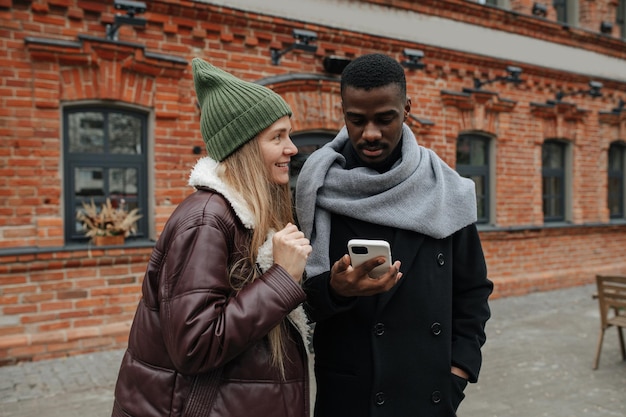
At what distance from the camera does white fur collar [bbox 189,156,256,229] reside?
168 centimetres

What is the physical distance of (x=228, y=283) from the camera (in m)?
1.62

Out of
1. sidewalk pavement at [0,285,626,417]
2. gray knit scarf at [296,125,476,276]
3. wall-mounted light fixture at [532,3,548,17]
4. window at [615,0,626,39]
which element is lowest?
sidewalk pavement at [0,285,626,417]

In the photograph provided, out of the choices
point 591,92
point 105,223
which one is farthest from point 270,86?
point 591,92

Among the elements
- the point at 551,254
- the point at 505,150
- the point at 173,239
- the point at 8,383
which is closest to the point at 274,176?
the point at 173,239

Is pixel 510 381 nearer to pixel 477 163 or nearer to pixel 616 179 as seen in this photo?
pixel 477 163

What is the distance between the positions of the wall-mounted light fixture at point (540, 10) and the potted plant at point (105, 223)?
7.97 metres

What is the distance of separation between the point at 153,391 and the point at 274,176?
0.77 metres

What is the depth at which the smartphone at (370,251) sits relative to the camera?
1613mm

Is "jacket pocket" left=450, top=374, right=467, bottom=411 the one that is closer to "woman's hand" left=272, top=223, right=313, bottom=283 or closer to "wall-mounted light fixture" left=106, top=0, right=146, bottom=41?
"woman's hand" left=272, top=223, right=313, bottom=283

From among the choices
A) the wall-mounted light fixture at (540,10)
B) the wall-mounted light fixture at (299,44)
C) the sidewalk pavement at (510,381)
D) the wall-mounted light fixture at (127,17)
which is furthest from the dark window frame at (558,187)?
the wall-mounted light fixture at (127,17)

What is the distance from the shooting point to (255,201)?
1742 mm

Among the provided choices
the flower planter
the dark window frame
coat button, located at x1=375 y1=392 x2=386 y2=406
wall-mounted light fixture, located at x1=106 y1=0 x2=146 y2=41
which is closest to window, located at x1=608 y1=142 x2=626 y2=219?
the dark window frame

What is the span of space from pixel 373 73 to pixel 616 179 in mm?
12145

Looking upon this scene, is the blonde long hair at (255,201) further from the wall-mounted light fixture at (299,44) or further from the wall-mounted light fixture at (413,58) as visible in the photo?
the wall-mounted light fixture at (413,58)
